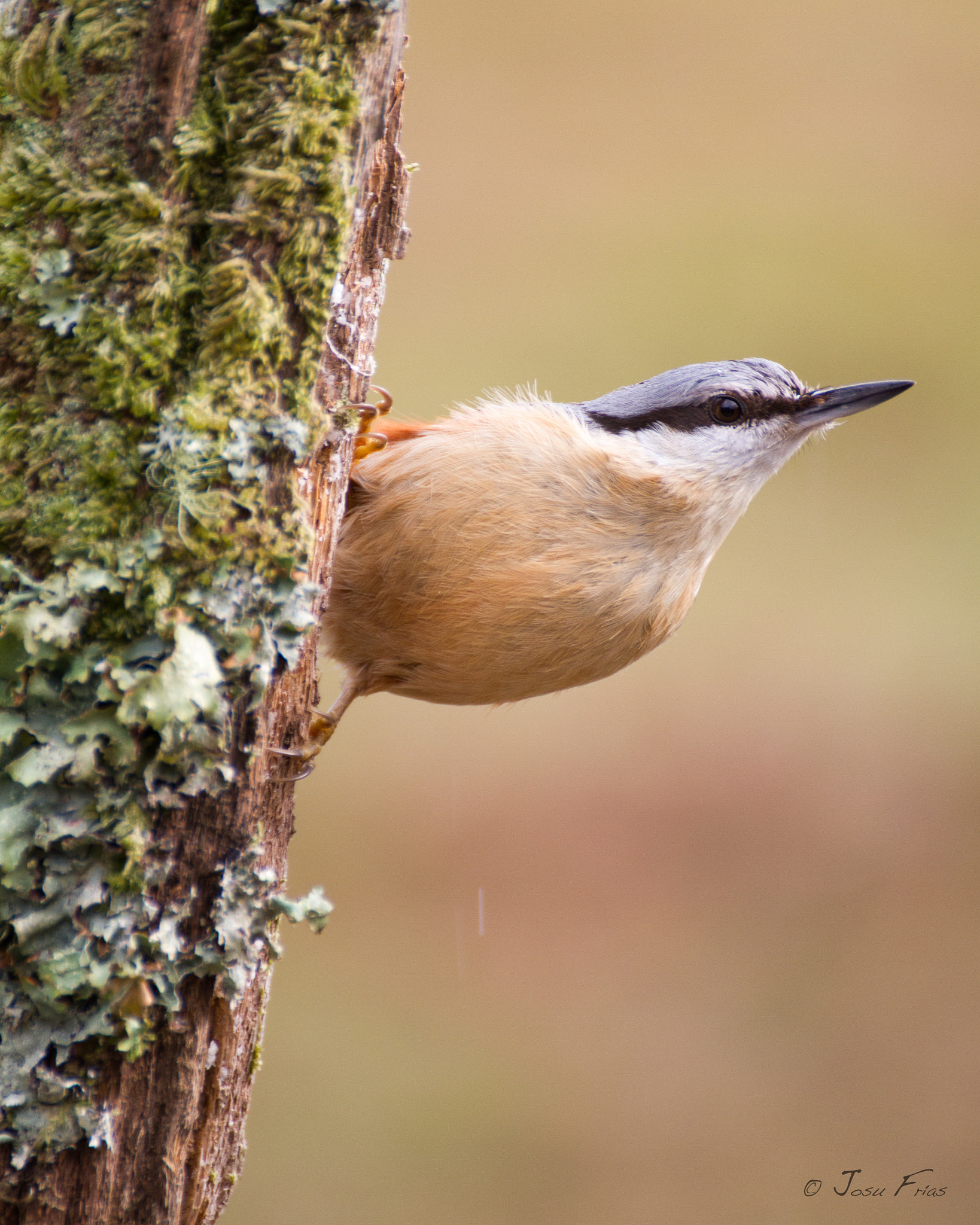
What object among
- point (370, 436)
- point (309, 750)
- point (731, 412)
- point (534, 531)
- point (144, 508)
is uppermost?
point (731, 412)

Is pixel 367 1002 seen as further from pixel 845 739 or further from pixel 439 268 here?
pixel 439 268

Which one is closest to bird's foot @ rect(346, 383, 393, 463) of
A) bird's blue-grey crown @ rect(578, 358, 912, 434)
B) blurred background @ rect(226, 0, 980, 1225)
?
bird's blue-grey crown @ rect(578, 358, 912, 434)

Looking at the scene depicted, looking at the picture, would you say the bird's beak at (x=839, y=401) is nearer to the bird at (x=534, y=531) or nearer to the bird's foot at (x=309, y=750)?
the bird at (x=534, y=531)

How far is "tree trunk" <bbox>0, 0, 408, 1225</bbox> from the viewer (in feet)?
3.81

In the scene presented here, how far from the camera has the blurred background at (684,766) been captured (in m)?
4.07

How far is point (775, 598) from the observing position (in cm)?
482

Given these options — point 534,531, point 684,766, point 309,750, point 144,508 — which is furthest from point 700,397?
→ point 684,766

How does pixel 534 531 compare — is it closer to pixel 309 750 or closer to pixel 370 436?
pixel 370 436

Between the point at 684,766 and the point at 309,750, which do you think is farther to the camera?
the point at 684,766

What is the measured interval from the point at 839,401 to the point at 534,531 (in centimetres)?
82

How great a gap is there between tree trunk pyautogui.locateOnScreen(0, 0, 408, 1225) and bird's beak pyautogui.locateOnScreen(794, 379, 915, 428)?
136cm

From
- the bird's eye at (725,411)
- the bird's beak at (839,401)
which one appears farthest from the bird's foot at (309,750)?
the bird's beak at (839,401)

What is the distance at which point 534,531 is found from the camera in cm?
204

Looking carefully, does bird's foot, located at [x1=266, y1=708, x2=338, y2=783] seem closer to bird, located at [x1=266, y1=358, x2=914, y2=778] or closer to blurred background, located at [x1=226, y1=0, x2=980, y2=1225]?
bird, located at [x1=266, y1=358, x2=914, y2=778]
